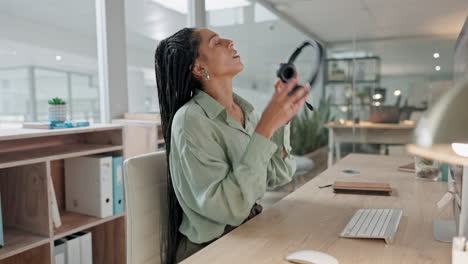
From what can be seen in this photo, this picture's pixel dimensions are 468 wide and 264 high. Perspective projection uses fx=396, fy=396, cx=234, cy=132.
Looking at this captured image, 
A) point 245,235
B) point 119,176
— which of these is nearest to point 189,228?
point 245,235

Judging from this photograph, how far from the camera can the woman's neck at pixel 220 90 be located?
1396 millimetres

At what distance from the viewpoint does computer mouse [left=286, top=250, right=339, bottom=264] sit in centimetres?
87

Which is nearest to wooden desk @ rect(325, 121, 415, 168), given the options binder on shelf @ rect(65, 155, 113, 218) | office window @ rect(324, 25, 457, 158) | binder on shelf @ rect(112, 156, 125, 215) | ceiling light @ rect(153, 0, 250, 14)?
office window @ rect(324, 25, 457, 158)

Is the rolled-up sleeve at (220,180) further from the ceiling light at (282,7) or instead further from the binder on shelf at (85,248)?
the ceiling light at (282,7)

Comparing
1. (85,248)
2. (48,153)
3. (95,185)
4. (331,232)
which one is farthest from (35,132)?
(331,232)

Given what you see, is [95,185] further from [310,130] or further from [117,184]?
[310,130]

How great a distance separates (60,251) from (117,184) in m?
0.45

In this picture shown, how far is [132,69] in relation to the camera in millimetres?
3084

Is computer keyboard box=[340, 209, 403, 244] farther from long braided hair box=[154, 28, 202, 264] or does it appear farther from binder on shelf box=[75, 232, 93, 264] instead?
binder on shelf box=[75, 232, 93, 264]

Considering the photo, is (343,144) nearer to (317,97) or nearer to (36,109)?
(317,97)

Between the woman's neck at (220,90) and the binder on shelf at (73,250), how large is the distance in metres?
1.21

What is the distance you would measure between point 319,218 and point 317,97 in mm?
2776

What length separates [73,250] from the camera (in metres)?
2.06

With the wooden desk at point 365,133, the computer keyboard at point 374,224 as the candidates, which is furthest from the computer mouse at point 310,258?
the wooden desk at point 365,133
